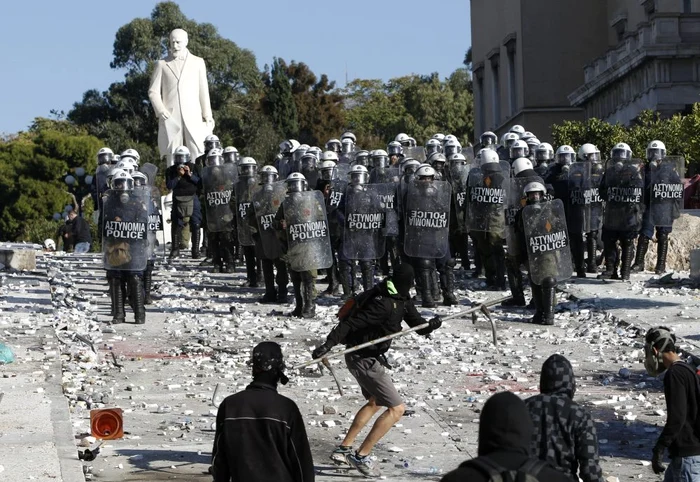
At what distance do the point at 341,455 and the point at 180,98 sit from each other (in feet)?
70.9

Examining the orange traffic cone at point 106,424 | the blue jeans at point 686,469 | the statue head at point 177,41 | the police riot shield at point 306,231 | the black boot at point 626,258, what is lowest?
the blue jeans at point 686,469

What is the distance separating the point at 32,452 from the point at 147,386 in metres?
3.81

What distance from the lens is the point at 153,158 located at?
62.6 m

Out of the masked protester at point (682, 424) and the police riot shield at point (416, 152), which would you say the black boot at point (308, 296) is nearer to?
the police riot shield at point (416, 152)

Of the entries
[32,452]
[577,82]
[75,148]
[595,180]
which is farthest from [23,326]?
[577,82]

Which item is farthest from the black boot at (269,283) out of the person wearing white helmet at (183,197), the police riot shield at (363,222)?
the person wearing white helmet at (183,197)

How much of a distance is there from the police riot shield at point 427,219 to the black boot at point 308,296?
142cm

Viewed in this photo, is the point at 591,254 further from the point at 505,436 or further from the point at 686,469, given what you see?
the point at 505,436

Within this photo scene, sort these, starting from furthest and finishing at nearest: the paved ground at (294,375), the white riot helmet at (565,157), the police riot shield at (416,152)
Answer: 1. the police riot shield at (416,152)
2. the white riot helmet at (565,157)
3. the paved ground at (294,375)

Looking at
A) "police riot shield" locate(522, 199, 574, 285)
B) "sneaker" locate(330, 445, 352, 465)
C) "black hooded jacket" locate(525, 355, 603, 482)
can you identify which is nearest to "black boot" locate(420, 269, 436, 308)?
"police riot shield" locate(522, 199, 574, 285)

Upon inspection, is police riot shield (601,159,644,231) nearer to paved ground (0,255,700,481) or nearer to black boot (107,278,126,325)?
paved ground (0,255,700,481)

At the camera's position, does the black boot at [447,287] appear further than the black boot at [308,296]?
Yes

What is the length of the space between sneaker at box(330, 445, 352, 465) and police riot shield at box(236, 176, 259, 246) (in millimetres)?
10798

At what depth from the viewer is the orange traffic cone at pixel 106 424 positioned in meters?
10.2
